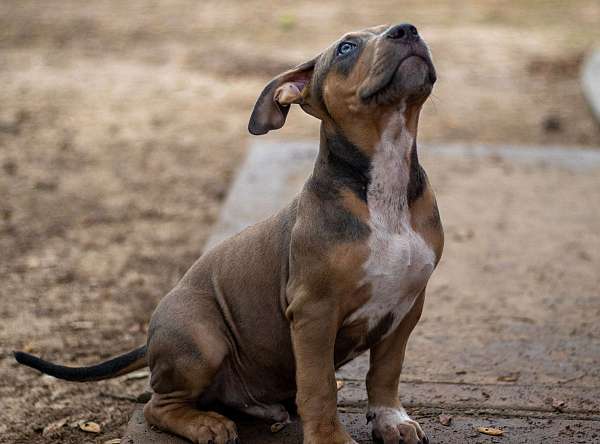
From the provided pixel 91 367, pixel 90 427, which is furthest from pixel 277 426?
pixel 90 427

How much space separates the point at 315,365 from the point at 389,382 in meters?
0.48

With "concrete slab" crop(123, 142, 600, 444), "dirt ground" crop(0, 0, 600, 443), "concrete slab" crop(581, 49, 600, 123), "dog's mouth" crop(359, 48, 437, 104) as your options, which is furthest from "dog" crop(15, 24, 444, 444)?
"concrete slab" crop(581, 49, 600, 123)

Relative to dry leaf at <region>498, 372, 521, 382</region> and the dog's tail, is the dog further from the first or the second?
dry leaf at <region>498, 372, 521, 382</region>

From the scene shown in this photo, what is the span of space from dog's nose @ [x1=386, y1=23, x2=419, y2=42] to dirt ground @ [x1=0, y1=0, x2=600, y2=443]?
2210 millimetres

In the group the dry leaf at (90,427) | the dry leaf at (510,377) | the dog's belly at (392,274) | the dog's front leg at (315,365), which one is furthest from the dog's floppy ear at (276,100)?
the dry leaf at (510,377)

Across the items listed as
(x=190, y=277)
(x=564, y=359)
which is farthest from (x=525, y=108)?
(x=190, y=277)

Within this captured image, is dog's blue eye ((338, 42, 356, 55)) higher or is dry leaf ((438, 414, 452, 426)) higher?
dog's blue eye ((338, 42, 356, 55))

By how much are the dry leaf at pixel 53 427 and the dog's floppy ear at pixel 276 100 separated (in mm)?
1684

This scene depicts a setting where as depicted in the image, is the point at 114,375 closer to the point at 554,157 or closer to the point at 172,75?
the point at 554,157

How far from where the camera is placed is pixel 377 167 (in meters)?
4.08

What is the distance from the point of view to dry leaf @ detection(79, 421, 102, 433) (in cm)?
480

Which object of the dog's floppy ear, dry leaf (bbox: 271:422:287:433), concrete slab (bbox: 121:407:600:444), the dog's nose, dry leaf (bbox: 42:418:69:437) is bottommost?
dry leaf (bbox: 42:418:69:437)

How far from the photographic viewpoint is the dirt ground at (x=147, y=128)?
6.12 metres

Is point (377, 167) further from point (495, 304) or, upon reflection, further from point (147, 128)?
point (147, 128)
